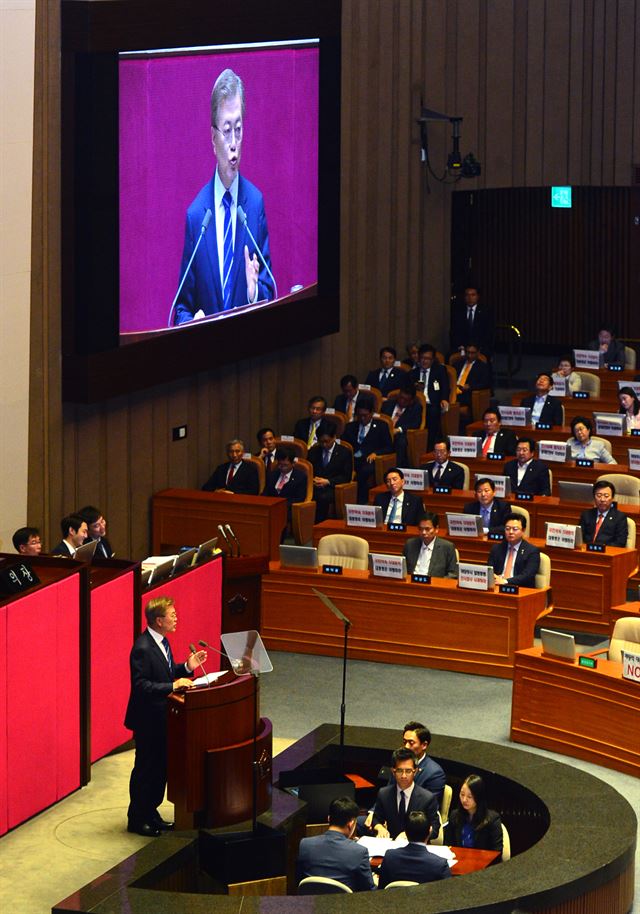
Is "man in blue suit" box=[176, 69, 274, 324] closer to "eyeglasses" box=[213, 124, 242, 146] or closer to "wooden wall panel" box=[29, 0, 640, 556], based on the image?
"eyeglasses" box=[213, 124, 242, 146]

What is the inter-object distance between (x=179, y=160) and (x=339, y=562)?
3.63 metres

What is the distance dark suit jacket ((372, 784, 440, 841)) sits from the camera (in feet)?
28.2

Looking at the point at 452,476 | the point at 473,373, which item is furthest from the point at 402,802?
the point at 473,373

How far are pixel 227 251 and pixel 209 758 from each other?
6.94 metres

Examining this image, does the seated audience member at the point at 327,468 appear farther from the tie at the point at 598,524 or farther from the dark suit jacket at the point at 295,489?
the tie at the point at 598,524

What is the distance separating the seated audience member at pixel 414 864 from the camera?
7805 millimetres

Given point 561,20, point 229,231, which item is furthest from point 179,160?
point 561,20

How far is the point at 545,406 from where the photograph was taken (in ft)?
53.0

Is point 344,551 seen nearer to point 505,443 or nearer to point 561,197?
point 505,443

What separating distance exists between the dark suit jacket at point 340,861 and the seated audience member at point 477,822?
0.83 meters

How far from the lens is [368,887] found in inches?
304

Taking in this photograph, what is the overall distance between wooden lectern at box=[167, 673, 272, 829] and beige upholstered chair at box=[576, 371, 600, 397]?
9563 mm

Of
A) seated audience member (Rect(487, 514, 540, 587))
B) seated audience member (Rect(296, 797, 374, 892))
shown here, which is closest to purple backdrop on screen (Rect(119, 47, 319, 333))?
seated audience member (Rect(487, 514, 540, 587))

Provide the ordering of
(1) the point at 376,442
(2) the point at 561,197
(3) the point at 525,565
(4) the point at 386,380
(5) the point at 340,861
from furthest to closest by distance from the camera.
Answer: (2) the point at 561,197 → (4) the point at 386,380 → (1) the point at 376,442 → (3) the point at 525,565 → (5) the point at 340,861
